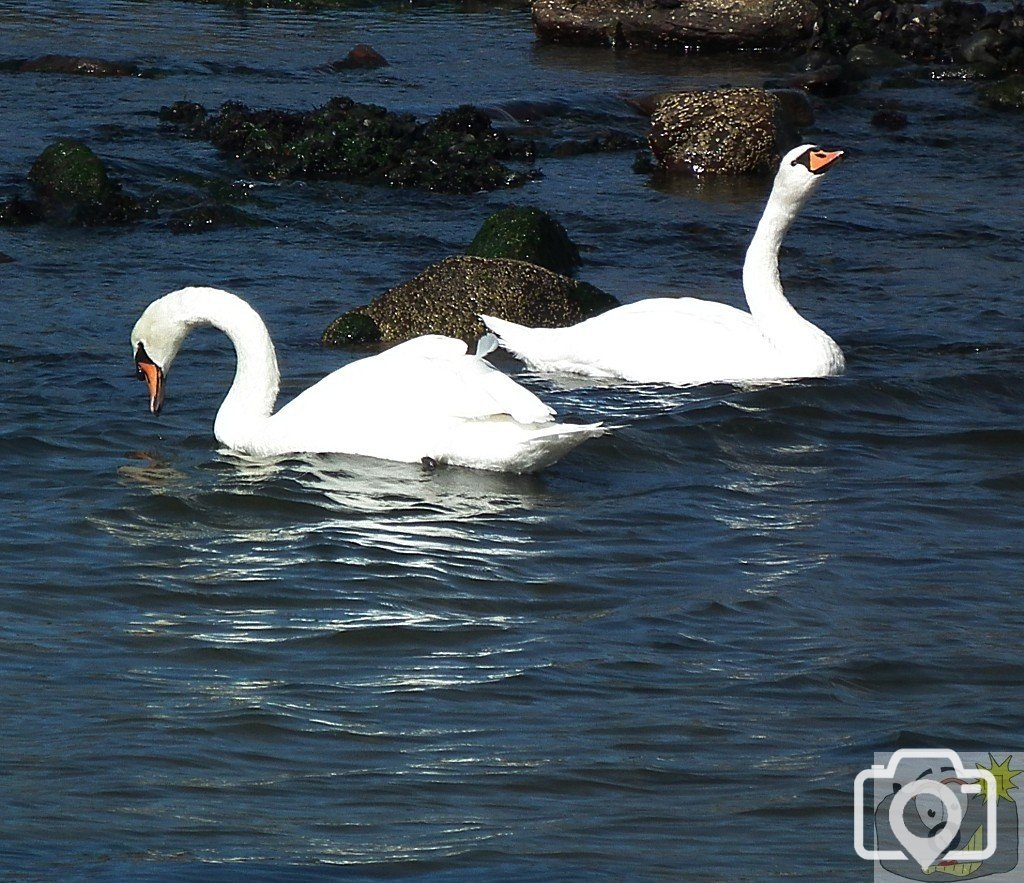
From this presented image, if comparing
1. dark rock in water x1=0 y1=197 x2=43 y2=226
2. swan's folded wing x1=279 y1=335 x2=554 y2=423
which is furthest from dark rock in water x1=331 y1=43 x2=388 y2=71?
swan's folded wing x1=279 y1=335 x2=554 y2=423

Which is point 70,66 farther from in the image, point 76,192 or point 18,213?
point 18,213

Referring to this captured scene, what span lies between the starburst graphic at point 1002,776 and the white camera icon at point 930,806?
0.05 ft

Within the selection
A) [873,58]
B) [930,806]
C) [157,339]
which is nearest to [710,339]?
[157,339]

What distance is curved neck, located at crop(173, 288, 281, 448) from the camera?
352 inches

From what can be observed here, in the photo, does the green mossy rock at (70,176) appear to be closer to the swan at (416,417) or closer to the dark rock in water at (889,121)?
the swan at (416,417)

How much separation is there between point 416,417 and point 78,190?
684 centimetres

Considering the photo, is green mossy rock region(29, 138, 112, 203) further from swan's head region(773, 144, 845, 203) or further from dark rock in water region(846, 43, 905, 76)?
dark rock in water region(846, 43, 905, 76)

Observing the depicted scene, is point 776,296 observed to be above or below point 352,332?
above

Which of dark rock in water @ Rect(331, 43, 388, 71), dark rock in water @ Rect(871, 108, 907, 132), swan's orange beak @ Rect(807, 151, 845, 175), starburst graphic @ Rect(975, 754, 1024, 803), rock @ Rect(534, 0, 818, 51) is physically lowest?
starburst graphic @ Rect(975, 754, 1024, 803)

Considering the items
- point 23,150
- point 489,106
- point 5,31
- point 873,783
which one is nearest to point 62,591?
point 873,783

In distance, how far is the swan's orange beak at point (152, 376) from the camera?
9008 millimetres

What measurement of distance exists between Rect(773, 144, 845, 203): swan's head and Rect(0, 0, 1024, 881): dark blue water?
1.07 metres

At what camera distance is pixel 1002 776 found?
16.7 feet

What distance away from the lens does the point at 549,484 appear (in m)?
8.52
